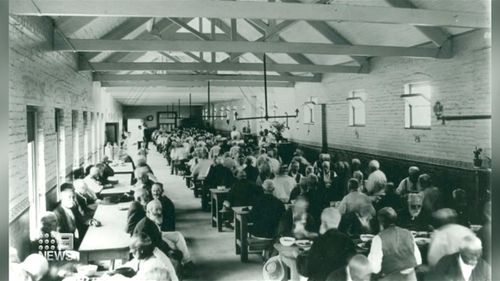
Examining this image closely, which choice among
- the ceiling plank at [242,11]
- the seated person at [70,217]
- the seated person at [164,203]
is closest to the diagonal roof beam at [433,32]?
the ceiling plank at [242,11]

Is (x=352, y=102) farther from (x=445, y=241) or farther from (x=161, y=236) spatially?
(x=161, y=236)

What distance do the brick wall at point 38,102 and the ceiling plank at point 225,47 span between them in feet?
1.57

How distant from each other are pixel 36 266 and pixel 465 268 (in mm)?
4065

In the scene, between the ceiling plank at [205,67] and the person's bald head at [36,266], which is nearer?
the person's bald head at [36,266]

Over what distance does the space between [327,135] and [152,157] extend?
9.29 meters

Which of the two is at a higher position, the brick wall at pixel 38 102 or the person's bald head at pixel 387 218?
the brick wall at pixel 38 102

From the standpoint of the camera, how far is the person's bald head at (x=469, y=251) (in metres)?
4.43

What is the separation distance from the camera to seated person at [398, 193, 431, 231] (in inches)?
214

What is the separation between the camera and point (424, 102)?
27.5 ft

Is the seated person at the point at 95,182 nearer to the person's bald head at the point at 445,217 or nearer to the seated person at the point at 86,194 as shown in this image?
the seated person at the point at 86,194

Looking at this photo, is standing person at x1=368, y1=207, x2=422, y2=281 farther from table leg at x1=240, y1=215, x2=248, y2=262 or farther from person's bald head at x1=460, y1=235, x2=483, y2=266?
table leg at x1=240, y1=215, x2=248, y2=262

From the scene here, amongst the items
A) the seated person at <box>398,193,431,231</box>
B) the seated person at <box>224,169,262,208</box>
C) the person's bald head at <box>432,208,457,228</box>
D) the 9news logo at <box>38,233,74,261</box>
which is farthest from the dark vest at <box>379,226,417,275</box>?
the 9news logo at <box>38,233,74,261</box>

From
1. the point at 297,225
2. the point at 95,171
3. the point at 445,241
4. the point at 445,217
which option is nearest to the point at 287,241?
the point at 297,225

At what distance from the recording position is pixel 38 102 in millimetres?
5715
